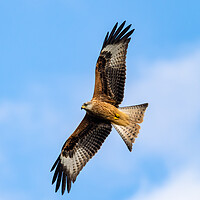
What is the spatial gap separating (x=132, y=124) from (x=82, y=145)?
1.55m

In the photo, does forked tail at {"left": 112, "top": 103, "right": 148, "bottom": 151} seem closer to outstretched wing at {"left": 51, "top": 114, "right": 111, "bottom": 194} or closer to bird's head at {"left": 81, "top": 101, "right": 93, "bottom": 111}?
outstretched wing at {"left": 51, "top": 114, "right": 111, "bottom": 194}

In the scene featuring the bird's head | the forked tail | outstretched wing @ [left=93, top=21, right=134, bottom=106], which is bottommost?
the forked tail

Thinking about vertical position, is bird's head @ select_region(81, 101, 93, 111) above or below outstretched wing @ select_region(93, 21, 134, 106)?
below

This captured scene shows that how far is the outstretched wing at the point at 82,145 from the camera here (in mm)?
12984

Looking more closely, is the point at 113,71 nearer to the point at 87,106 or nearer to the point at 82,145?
the point at 87,106

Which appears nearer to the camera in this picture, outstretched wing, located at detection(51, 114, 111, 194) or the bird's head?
the bird's head

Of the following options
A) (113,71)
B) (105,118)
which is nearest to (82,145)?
(105,118)

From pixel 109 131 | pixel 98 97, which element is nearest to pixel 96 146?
pixel 109 131

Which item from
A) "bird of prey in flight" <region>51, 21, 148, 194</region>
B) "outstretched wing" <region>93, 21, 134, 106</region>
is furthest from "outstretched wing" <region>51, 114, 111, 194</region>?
Answer: "outstretched wing" <region>93, 21, 134, 106</region>

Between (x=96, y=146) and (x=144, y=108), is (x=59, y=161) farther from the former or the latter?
(x=144, y=108)

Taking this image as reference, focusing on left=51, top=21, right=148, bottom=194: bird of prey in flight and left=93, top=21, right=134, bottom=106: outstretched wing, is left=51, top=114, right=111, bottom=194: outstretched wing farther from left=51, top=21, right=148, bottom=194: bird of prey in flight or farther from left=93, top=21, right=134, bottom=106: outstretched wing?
left=93, top=21, right=134, bottom=106: outstretched wing

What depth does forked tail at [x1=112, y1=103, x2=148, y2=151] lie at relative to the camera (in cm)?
1286

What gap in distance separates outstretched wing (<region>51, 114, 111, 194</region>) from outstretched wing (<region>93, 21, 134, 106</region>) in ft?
2.49

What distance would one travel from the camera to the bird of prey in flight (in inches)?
506
